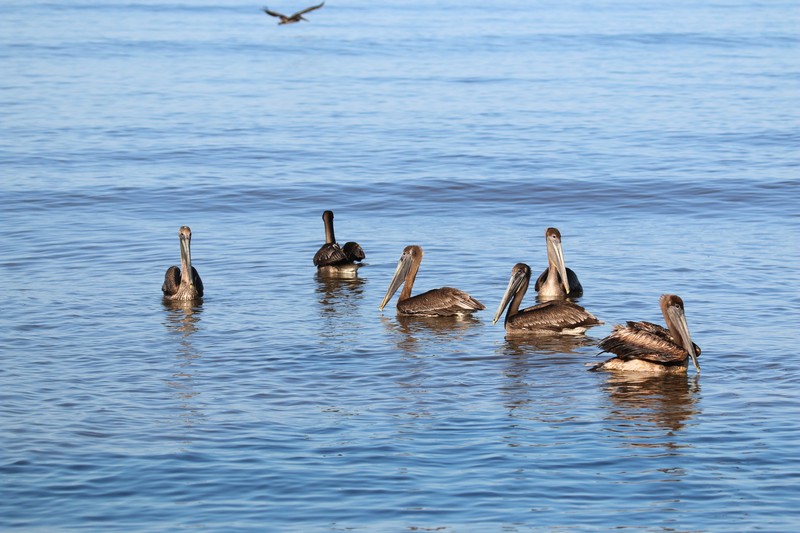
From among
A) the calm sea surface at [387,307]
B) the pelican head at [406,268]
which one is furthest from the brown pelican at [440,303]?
the pelican head at [406,268]

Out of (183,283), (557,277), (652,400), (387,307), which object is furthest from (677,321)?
(183,283)

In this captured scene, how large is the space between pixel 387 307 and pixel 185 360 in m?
3.01

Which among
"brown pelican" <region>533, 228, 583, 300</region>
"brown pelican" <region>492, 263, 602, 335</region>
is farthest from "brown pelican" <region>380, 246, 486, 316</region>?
"brown pelican" <region>533, 228, 583, 300</region>

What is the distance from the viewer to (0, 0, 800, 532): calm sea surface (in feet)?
25.6

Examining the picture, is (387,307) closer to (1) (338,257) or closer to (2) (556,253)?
(1) (338,257)

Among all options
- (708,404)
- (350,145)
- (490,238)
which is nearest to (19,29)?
(350,145)

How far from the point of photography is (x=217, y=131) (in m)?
25.8

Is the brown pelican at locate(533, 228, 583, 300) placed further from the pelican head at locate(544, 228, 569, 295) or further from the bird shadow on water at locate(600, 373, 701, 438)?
the bird shadow on water at locate(600, 373, 701, 438)

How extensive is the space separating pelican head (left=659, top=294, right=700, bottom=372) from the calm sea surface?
1.00 ft

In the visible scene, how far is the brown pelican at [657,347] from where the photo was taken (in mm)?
10266

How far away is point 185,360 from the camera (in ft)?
35.4

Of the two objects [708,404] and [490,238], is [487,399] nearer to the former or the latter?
[708,404]

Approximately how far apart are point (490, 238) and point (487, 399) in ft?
22.7

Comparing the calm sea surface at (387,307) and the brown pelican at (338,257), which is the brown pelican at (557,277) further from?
the brown pelican at (338,257)
